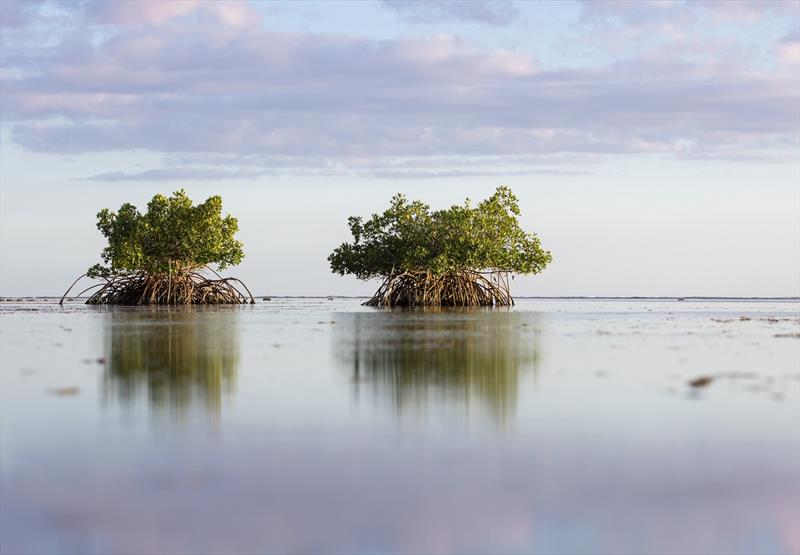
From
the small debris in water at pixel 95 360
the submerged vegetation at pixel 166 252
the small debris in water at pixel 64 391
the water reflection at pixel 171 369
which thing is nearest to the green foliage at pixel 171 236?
the submerged vegetation at pixel 166 252

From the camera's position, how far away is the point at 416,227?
51.0 m

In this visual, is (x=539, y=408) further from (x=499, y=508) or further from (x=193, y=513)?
(x=193, y=513)

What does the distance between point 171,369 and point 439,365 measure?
355 cm

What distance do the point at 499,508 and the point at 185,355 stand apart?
34.8ft

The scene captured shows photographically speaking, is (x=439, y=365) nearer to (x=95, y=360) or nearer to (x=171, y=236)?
(x=95, y=360)

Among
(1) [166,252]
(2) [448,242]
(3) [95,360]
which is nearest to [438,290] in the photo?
(2) [448,242]

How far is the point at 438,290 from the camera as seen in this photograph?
168 feet

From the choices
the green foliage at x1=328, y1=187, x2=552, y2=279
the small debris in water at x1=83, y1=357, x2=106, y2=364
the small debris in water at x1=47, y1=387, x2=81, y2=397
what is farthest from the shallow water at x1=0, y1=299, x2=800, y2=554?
the green foliage at x1=328, y1=187, x2=552, y2=279

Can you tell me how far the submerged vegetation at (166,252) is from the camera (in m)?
51.3

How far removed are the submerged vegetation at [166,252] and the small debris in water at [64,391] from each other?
3965 centimetres

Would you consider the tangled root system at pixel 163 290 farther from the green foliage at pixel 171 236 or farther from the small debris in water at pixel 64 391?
the small debris in water at pixel 64 391

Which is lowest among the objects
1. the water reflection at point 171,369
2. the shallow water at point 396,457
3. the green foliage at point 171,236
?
the shallow water at point 396,457

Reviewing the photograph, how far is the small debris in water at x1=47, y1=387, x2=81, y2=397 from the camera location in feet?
35.3

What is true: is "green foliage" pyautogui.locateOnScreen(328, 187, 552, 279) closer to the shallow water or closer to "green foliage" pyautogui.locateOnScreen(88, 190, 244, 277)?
"green foliage" pyautogui.locateOnScreen(88, 190, 244, 277)
